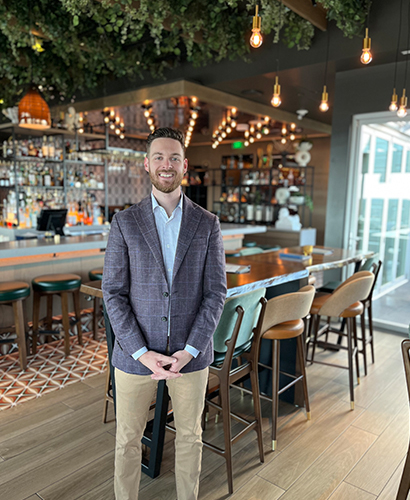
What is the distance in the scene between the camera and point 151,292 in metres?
1.71

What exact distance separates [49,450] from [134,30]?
15.1ft

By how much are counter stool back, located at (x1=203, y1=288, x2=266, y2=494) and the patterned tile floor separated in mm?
1584

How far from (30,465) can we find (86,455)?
31 cm

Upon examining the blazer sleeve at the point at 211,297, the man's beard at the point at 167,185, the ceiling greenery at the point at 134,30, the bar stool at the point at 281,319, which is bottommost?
→ the bar stool at the point at 281,319

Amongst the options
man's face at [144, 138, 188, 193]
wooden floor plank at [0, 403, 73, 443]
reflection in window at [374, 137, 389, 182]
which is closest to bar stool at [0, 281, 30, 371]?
wooden floor plank at [0, 403, 73, 443]

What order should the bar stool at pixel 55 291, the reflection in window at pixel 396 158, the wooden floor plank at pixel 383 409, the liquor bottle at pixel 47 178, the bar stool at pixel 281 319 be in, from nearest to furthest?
the bar stool at pixel 281 319
the wooden floor plank at pixel 383 409
the bar stool at pixel 55 291
the reflection in window at pixel 396 158
the liquor bottle at pixel 47 178

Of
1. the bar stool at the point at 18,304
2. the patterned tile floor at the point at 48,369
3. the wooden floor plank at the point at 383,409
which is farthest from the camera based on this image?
the bar stool at the point at 18,304

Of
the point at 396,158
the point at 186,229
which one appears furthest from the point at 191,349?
the point at 396,158

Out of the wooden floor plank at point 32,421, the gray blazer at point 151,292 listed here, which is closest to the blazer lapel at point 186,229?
the gray blazer at point 151,292

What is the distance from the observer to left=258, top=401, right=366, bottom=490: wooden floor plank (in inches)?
89.4

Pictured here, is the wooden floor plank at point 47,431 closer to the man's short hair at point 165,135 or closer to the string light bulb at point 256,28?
the man's short hair at point 165,135

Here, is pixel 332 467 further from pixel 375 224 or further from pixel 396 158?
pixel 396 158

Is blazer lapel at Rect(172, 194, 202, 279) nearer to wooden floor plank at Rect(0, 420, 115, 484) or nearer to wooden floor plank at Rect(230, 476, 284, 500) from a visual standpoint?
wooden floor plank at Rect(230, 476, 284, 500)

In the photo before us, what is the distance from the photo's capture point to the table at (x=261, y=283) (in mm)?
2174
